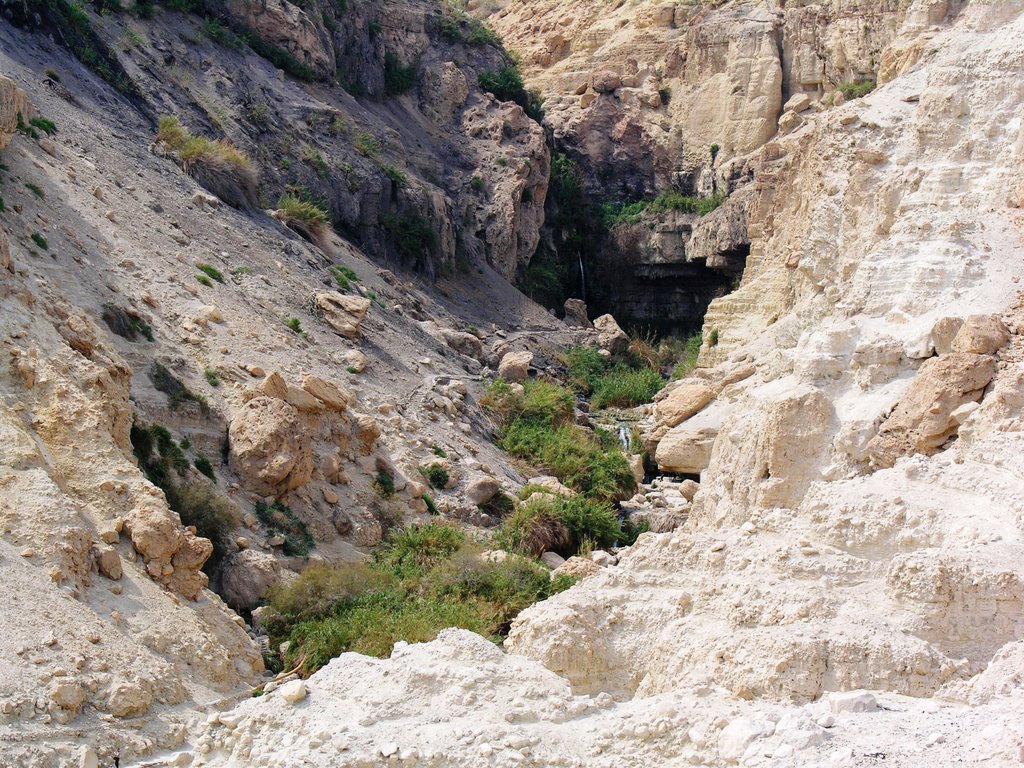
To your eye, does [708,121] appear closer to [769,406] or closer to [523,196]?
[523,196]

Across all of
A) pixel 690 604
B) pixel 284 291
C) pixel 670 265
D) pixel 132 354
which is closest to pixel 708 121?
pixel 670 265

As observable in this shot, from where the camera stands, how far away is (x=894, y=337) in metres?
13.6

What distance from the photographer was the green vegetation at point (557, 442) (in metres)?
21.6

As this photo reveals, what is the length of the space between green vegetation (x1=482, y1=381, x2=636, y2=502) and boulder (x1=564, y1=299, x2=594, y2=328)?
31.0ft

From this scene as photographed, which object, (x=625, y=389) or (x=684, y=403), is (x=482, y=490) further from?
(x=625, y=389)

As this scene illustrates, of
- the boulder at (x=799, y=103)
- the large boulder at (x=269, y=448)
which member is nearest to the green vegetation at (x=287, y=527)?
the large boulder at (x=269, y=448)

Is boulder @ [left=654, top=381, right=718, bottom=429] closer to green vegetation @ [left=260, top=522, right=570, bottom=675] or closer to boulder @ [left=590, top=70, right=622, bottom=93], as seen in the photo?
green vegetation @ [left=260, top=522, right=570, bottom=675]

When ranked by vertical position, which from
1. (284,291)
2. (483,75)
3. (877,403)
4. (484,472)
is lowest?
(484,472)

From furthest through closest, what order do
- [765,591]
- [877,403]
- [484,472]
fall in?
[484,472], [877,403], [765,591]

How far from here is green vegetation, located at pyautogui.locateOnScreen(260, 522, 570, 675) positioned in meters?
13.1

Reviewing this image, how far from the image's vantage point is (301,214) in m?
26.5

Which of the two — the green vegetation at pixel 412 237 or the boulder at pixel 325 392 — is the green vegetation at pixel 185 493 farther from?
the green vegetation at pixel 412 237

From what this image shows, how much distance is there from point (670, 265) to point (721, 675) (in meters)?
30.2

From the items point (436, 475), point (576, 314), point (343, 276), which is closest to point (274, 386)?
point (436, 475)
